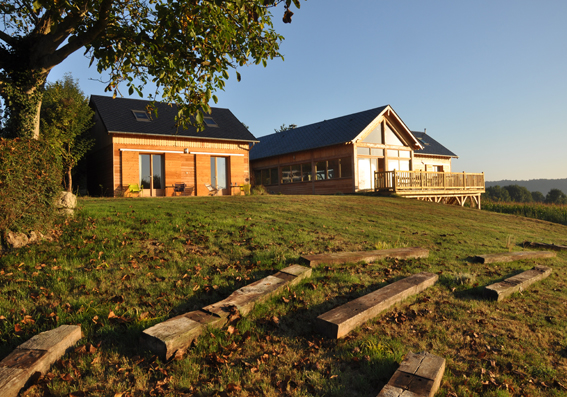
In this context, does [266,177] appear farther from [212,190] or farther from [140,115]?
[140,115]

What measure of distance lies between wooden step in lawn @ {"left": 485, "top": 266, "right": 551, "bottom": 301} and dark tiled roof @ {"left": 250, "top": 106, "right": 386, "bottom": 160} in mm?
17821

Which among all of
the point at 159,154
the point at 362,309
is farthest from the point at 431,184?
the point at 362,309

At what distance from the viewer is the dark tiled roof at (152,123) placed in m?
20.1

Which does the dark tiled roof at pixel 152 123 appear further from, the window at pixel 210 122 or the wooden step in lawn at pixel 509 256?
the wooden step in lawn at pixel 509 256

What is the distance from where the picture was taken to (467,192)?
2673cm

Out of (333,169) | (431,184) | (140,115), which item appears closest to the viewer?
(140,115)

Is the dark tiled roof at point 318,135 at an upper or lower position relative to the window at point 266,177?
upper

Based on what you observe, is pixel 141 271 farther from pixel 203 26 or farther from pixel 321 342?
pixel 203 26

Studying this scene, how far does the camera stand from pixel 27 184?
6359mm

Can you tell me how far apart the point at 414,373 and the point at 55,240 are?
6.57 m

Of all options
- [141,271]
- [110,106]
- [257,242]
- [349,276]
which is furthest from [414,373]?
[110,106]

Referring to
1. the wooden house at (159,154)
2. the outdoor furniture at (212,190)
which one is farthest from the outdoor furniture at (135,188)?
the outdoor furniture at (212,190)

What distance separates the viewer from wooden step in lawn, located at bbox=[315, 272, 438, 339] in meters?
3.88

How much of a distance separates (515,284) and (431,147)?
31743mm
